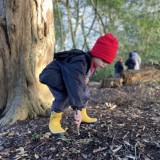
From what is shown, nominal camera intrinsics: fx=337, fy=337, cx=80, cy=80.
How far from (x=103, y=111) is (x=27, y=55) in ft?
4.56

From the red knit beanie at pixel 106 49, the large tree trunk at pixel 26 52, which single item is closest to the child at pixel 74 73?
the red knit beanie at pixel 106 49

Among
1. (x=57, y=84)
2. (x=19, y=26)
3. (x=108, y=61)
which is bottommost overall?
(x=57, y=84)

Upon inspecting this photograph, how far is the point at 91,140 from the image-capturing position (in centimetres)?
366

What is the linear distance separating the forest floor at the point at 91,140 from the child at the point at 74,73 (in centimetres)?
20

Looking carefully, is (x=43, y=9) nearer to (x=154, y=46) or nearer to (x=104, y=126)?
(x=104, y=126)

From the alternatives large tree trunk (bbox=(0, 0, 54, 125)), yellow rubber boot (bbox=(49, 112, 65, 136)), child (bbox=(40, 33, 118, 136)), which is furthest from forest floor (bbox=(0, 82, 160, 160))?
large tree trunk (bbox=(0, 0, 54, 125))

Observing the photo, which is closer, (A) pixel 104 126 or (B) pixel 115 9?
(A) pixel 104 126

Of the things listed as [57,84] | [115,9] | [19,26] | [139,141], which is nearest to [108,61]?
[57,84]

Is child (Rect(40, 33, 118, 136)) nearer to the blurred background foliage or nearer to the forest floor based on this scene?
the forest floor

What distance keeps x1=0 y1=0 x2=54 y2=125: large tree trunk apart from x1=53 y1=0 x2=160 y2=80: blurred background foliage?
11879 mm

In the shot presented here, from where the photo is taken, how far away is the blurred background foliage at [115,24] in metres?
16.7

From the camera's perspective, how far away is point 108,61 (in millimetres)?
3652

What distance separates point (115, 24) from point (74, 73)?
16.4m

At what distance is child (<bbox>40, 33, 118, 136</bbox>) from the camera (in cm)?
353
